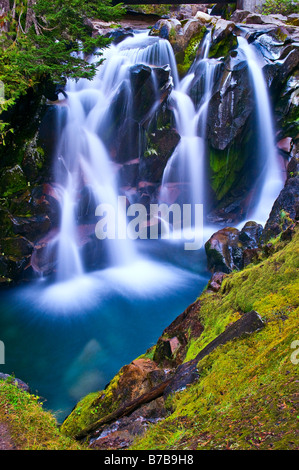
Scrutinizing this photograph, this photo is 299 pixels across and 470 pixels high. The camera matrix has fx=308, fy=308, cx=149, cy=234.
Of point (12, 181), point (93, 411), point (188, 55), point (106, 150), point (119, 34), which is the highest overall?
point (119, 34)

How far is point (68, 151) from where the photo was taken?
12484mm

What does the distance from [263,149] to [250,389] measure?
13.5 metres

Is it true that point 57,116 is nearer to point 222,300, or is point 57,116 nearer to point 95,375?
point 95,375

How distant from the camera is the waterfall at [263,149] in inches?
522

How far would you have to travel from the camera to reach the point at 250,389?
2250 mm

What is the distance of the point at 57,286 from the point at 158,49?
1132cm

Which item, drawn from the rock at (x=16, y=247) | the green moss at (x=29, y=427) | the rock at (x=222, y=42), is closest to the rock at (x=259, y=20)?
the rock at (x=222, y=42)

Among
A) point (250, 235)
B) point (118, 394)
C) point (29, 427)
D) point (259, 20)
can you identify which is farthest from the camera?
point (259, 20)

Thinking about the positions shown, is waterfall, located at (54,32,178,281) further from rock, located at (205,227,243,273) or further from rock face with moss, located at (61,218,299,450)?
rock face with moss, located at (61,218,299,450)

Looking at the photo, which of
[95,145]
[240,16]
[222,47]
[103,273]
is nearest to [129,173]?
[95,145]

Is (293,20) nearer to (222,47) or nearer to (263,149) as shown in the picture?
(222,47)

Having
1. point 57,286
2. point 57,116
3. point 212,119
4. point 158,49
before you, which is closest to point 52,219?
point 57,286

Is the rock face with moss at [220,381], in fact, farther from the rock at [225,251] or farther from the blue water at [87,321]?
the rock at [225,251]

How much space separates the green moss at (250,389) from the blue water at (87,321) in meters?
4.25
